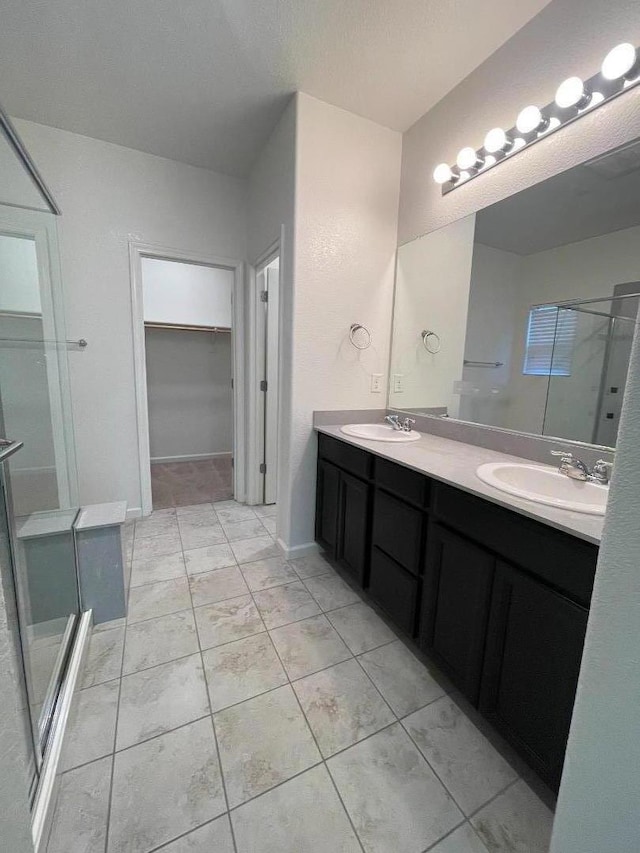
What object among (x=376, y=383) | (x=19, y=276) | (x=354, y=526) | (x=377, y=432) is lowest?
(x=354, y=526)

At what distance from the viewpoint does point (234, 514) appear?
2.80 m

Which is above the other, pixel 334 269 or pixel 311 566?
pixel 334 269

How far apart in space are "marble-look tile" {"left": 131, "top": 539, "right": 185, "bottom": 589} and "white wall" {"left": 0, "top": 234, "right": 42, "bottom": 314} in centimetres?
150

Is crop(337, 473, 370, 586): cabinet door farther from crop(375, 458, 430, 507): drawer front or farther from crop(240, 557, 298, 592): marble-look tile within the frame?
crop(240, 557, 298, 592): marble-look tile

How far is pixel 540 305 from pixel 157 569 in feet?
7.80

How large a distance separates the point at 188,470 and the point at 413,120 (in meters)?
3.53

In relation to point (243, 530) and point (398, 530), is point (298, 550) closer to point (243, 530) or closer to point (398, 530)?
point (243, 530)

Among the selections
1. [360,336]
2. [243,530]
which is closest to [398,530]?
[360,336]

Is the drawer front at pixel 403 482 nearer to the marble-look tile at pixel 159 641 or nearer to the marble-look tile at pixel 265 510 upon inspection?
the marble-look tile at pixel 159 641

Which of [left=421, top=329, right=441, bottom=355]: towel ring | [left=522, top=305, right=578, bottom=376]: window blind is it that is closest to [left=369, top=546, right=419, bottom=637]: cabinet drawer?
[left=522, top=305, right=578, bottom=376]: window blind

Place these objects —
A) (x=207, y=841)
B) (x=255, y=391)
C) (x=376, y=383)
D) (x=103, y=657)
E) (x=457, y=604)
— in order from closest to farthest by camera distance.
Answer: (x=207, y=841) < (x=457, y=604) < (x=103, y=657) < (x=376, y=383) < (x=255, y=391)

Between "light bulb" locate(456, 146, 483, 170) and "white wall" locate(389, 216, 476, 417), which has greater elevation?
"light bulb" locate(456, 146, 483, 170)

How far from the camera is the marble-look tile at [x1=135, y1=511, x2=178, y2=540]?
246 centimetres

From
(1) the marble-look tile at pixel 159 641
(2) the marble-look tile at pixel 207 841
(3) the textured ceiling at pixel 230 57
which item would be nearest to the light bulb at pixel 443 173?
(3) the textured ceiling at pixel 230 57
